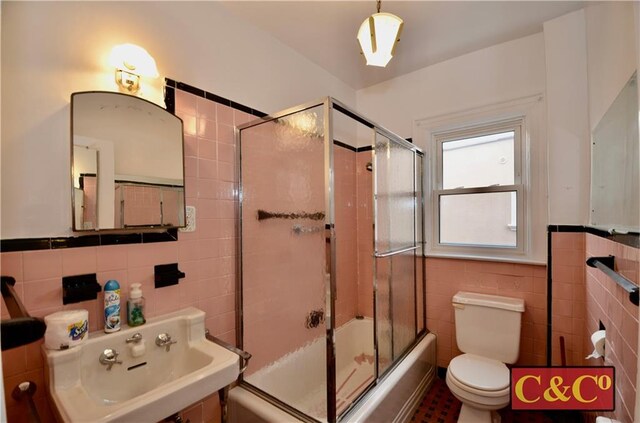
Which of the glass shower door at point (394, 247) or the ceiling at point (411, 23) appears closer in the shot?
the ceiling at point (411, 23)

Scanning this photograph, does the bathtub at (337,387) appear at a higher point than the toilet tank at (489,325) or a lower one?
lower

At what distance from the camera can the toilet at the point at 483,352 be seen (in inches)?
65.4

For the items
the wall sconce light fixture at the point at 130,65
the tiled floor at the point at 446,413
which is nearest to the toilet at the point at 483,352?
the tiled floor at the point at 446,413

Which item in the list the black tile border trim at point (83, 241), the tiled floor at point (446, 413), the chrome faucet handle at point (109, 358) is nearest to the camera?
the black tile border trim at point (83, 241)

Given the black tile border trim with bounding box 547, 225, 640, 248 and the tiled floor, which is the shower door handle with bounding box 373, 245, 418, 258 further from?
the tiled floor

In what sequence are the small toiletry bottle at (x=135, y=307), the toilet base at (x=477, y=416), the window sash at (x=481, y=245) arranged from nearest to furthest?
the small toiletry bottle at (x=135, y=307) < the toilet base at (x=477, y=416) < the window sash at (x=481, y=245)

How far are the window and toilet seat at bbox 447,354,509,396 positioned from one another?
30.8 inches

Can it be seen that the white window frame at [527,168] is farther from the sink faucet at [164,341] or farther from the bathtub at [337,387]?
the sink faucet at [164,341]

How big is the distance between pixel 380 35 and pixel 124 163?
1378 millimetres

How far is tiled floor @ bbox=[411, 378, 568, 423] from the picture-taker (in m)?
1.89

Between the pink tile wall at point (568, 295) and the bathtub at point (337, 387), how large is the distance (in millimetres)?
844

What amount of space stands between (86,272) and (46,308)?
169mm

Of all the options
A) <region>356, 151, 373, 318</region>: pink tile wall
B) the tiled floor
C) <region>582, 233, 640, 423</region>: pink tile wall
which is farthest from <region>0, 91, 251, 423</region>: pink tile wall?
<region>582, 233, 640, 423</region>: pink tile wall

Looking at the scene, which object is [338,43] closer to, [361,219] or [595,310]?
[361,219]
